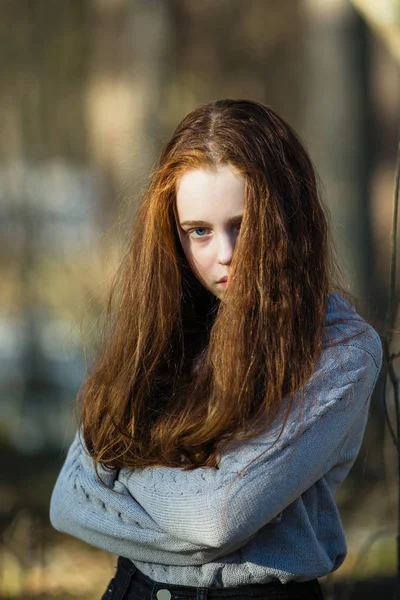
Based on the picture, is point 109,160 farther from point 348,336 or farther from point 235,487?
point 235,487

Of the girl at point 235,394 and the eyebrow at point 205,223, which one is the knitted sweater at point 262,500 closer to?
the girl at point 235,394

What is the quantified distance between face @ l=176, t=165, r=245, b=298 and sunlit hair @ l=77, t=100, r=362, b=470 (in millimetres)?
25

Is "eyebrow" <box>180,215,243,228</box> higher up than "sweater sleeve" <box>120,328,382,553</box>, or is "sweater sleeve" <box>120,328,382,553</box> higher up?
"eyebrow" <box>180,215,243,228</box>

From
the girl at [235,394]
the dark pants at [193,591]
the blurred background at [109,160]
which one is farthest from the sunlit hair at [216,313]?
the blurred background at [109,160]

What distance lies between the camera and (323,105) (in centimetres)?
648

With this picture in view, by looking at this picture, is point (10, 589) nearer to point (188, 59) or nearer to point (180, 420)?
point (180, 420)

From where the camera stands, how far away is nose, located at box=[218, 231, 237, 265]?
1.68 m

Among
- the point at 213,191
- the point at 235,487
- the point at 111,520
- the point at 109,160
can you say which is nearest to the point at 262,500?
the point at 235,487

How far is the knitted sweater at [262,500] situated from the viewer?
5.21ft

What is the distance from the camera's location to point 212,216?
66.1 inches

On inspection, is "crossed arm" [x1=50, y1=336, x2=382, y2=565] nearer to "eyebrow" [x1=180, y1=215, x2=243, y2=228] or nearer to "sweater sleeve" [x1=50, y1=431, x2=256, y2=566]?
"sweater sleeve" [x1=50, y1=431, x2=256, y2=566]

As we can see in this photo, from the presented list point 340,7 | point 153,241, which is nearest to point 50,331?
point 340,7

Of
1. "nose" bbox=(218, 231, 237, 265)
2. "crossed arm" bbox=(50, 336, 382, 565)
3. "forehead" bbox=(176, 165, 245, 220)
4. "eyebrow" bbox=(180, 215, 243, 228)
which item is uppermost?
"forehead" bbox=(176, 165, 245, 220)

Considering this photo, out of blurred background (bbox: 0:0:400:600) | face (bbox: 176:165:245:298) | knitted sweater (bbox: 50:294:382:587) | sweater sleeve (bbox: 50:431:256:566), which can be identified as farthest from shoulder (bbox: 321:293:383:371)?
blurred background (bbox: 0:0:400:600)
